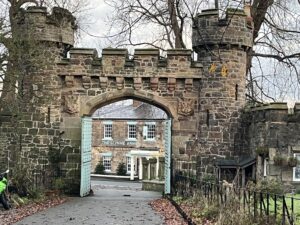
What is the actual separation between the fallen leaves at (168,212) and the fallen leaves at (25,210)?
3049 millimetres

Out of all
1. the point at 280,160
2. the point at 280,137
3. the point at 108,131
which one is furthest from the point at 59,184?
the point at 108,131

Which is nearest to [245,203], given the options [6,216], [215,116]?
[6,216]

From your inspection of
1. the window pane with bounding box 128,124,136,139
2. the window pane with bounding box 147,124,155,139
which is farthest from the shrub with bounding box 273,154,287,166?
the window pane with bounding box 128,124,136,139

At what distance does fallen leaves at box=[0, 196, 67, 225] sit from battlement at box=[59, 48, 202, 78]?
460cm

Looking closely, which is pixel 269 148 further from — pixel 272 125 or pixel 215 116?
pixel 215 116

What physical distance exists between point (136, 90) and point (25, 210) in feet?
20.8

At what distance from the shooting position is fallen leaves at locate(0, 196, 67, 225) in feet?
44.1

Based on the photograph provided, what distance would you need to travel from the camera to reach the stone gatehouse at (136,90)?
63.7 ft

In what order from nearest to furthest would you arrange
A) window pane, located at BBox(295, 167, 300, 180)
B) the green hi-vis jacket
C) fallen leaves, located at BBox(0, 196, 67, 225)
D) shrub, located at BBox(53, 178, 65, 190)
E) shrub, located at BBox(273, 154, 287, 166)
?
fallen leaves, located at BBox(0, 196, 67, 225) → the green hi-vis jacket → shrub, located at BBox(273, 154, 287, 166) → window pane, located at BBox(295, 167, 300, 180) → shrub, located at BBox(53, 178, 65, 190)

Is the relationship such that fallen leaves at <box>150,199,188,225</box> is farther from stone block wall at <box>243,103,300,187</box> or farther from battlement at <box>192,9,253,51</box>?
battlement at <box>192,9,253,51</box>

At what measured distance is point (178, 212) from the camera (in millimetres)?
15047

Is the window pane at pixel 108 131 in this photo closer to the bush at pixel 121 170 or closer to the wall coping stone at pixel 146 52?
the bush at pixel 121 170

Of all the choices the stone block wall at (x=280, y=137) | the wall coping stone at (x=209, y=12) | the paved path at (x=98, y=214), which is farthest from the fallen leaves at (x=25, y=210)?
the wall coping stone at (x=209, y=12)

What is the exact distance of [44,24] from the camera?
19828 mm
